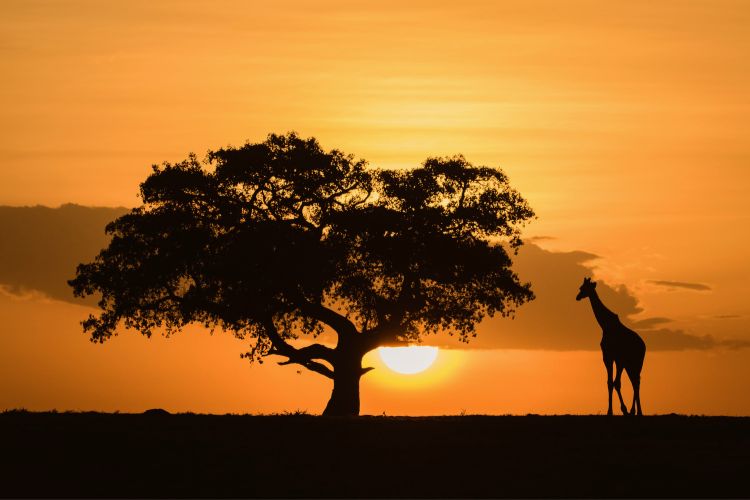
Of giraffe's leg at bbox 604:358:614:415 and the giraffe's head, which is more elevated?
the giraffe's head

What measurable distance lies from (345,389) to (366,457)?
24267 mm

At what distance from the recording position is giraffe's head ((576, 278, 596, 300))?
4559 cm

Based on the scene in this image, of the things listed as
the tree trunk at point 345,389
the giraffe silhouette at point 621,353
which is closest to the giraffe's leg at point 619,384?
the giraffe silhouette at point 621,353

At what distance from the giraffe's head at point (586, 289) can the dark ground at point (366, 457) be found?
588 centimetres

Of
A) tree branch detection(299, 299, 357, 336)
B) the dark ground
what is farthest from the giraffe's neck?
tree branch detection(299, 299, 357, 336)

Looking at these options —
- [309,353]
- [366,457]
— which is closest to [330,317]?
[309,353]

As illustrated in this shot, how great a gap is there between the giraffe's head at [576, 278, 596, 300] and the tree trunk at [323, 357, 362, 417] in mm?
14557

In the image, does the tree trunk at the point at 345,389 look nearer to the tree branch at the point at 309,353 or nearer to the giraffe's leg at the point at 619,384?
the tree branch at the point at 309,353

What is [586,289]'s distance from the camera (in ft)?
150

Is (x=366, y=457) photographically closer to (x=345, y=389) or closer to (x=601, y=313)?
(x=601, y=313)

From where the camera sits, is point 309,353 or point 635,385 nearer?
point 635,385

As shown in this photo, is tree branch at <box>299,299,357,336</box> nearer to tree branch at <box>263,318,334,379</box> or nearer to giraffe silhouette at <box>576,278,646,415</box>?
tree branch at <box>263,318,334,379</box>

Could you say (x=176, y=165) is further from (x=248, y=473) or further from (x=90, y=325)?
(x=248, y=473)

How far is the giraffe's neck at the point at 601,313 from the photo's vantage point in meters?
44.2
